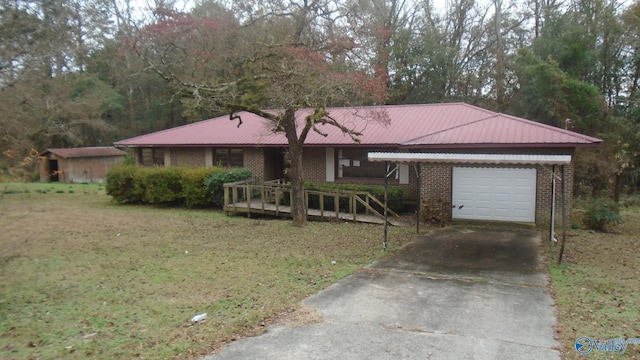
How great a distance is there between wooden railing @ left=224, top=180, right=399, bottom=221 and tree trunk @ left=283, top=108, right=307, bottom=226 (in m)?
1.18

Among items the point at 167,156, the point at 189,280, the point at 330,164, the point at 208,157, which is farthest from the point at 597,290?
the point at 167,156

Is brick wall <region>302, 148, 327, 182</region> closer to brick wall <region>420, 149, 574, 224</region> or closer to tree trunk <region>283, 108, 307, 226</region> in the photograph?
tree trunk <region>283, 108, 307, 226</region>

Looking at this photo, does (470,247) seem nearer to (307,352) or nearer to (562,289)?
(562,289)

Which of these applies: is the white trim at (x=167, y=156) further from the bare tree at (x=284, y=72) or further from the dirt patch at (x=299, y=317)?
the dirt patch at (x=299, y=317)

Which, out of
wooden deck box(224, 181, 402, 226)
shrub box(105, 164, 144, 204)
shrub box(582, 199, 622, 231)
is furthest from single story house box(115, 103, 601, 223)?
shrub box(105, 164, 144, 204)

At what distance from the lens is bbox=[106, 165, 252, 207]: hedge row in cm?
1795

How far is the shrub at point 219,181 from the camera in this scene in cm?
1775

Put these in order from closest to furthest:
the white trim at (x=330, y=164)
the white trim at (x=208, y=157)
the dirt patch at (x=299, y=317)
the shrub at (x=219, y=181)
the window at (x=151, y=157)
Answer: the dirt patch at (x=299, y=317) < the shrub at (x=219, y=181) < the white trim at (x=330, y=164) < the white trim at (x=208, y=157) < the window at (x=151, y=157)

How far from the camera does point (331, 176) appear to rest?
18.2 m

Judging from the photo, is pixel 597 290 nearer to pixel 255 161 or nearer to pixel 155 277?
pixel 155 277

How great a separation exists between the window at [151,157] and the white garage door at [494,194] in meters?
14.1

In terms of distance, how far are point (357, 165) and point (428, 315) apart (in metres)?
11.8

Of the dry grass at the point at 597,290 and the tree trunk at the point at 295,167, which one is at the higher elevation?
the tree trunk at the point at 295,167

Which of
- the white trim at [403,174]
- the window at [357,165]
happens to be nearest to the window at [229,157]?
the window at [357,165]
